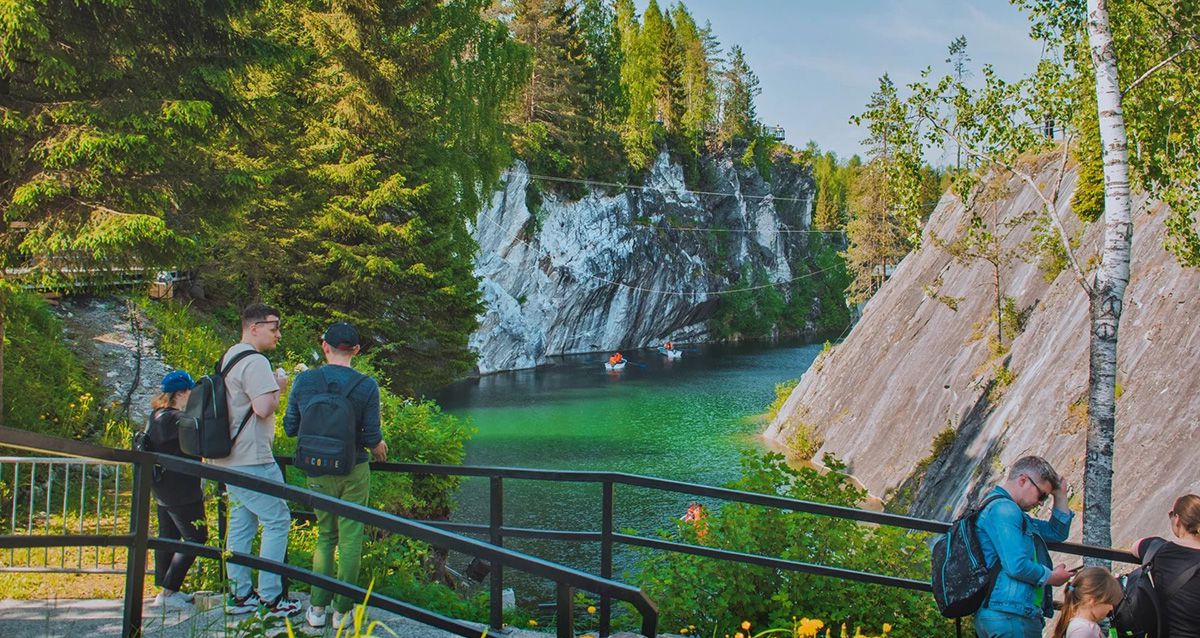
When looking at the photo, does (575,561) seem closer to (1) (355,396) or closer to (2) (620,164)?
(1) (355,396)

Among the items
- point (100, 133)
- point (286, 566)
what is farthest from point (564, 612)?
point (100, 133)

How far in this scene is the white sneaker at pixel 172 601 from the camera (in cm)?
512

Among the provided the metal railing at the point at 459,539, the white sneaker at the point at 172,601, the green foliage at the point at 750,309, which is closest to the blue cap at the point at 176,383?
the white sneaker at the point at 172,601

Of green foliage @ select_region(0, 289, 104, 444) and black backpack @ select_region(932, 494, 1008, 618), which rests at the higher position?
green foliage @ select_region(0, 289, 104, 444)

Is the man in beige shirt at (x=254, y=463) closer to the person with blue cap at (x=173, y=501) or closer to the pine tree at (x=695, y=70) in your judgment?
the person with blue cap at (x=173, y=501)

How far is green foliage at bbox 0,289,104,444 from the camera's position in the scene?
36.0ft

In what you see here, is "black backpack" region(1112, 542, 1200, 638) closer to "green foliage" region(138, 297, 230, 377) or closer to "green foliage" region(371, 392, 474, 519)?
"green foliage" region(371, 392, 474, 519)

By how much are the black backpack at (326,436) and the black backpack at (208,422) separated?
0.38 m

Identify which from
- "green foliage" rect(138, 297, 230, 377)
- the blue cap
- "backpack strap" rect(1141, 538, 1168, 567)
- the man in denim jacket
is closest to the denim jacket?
the man in denim jacket

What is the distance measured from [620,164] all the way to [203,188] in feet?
197

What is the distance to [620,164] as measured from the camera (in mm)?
Answer: 69750

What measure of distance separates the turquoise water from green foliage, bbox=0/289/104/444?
4.86m

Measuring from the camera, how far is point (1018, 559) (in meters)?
4.24

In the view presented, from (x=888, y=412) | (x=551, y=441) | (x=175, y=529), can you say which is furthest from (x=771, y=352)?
(x=175, y=529)
